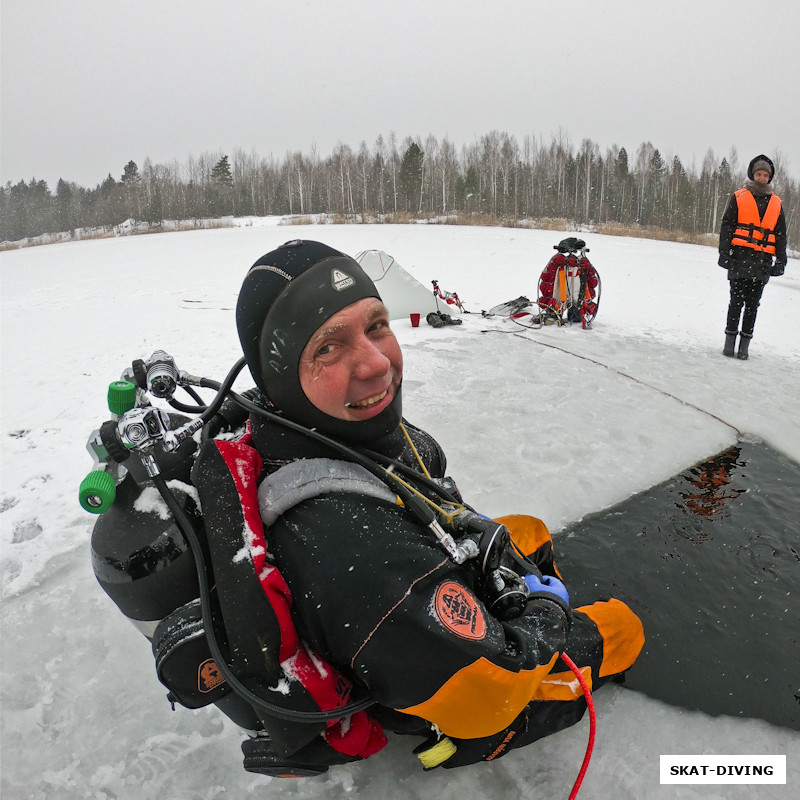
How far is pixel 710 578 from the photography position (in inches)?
92.4

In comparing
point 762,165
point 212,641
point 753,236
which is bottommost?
point 212,641

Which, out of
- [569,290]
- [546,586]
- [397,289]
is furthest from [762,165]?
[546,586]

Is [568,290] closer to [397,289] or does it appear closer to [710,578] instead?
[397,289]

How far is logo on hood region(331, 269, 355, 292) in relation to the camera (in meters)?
1.35

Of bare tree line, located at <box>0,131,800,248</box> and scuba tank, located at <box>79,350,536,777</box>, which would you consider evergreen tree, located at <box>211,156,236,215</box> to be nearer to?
bare tree line, located at <box>0,131,800,248</box>

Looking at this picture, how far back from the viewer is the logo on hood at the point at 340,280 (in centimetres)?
135

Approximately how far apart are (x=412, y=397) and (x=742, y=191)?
388 cm

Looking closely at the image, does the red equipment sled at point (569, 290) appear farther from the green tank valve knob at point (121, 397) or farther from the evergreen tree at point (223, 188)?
the evergreen tree at point (223, 188)

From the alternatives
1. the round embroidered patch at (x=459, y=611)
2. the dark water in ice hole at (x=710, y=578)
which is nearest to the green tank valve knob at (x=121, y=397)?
the round embroidered patch at (x=459, y=611)

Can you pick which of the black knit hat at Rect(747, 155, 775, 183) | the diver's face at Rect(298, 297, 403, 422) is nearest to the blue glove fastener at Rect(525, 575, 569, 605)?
the diver's face at Rect(298, 297, 403, 422)

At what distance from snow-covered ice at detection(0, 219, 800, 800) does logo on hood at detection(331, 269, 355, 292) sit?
1421 millimetres

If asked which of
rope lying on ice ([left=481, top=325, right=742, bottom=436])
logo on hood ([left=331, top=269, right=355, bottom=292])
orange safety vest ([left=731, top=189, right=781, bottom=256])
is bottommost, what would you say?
rope lying on ice ([left=481, top=325, right=742, bottom=436])

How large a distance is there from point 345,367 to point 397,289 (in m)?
5.78

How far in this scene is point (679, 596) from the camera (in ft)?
7.38
